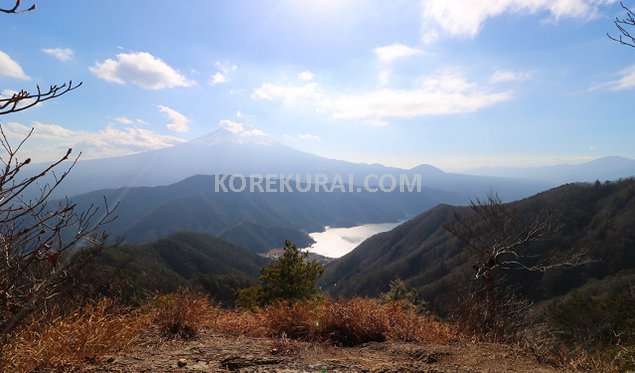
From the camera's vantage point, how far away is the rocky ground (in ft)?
9.66

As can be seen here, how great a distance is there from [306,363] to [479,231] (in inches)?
245

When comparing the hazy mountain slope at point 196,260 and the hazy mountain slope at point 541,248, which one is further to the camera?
the hazy mountain slope at point 196,260

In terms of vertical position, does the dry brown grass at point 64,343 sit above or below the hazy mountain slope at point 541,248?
above

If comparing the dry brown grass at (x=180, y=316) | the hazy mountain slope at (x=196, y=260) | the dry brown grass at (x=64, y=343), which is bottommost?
the hazy mountain slope at (x=196, y=260)

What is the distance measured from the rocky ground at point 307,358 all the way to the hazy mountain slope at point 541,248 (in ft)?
121

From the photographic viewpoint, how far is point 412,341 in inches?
166

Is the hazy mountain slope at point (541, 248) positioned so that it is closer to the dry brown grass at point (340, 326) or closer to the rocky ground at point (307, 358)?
the dry brown grass at point (340, 326)

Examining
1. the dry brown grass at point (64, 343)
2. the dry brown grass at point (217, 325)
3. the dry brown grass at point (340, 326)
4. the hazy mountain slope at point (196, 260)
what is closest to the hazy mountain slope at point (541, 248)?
the hazy mountain slope at point (196, 260)

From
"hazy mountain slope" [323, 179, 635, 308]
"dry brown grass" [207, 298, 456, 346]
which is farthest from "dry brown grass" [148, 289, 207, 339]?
"hazy mountain slope" [323, 179, 635, 308]

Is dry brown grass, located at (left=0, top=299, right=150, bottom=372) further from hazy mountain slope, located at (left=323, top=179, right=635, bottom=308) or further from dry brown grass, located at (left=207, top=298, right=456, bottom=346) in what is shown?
hazy mountain slope, located at (left=323, top=179, right=635, bottom=308)

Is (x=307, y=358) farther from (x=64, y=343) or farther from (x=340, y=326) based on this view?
(x=64, y=343)

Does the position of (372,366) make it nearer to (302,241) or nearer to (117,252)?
(117,252)

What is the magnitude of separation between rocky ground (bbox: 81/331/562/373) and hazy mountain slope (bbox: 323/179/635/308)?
37016mm

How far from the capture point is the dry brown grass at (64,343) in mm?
2602
